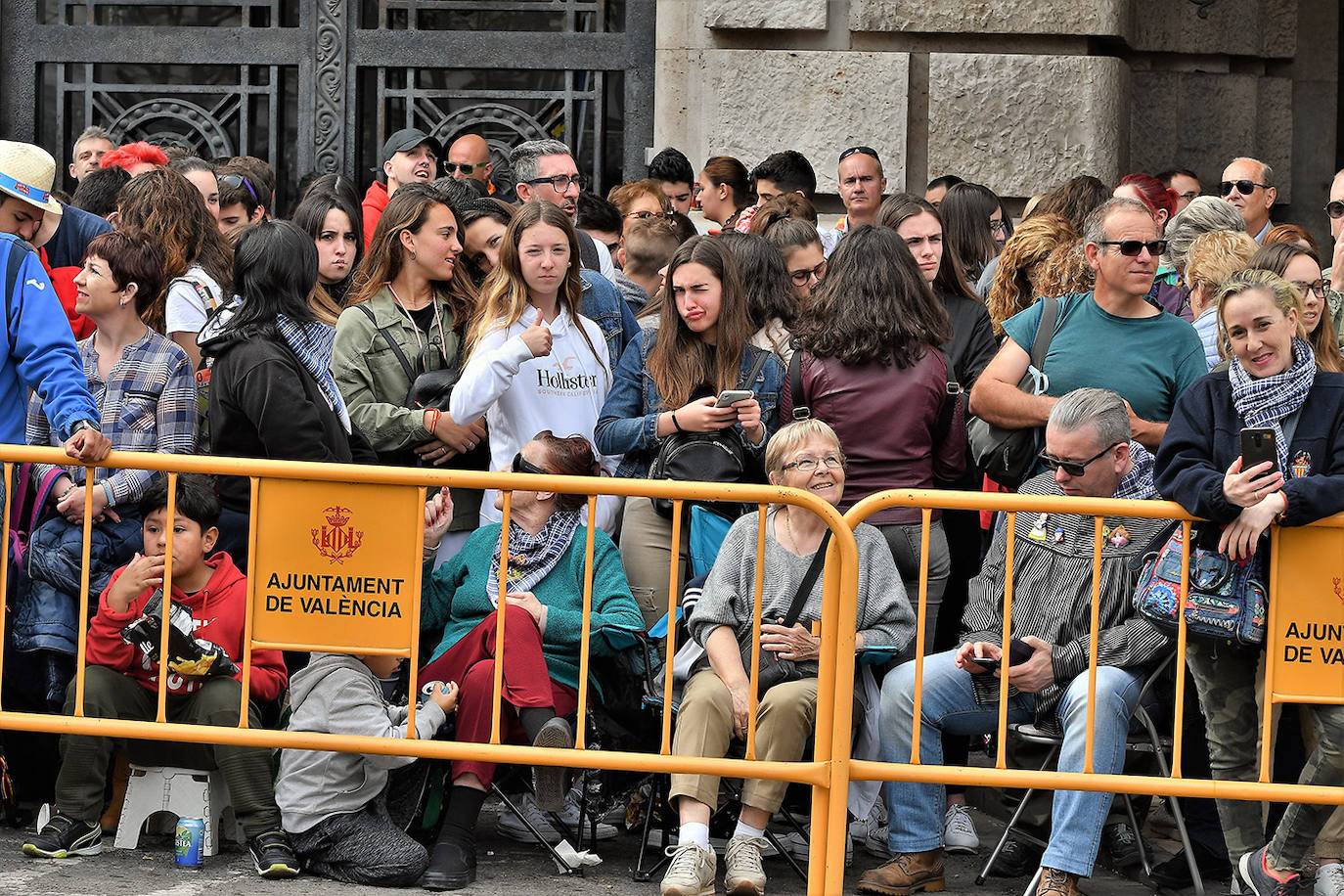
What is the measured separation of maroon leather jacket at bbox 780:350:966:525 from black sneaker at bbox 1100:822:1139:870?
1.20 metres

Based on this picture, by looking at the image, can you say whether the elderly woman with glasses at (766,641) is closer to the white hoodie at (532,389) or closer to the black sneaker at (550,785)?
the black sneaker at (550,785)

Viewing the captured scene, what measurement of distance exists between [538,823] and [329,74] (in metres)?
5.36

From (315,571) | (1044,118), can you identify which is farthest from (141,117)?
(315,571)

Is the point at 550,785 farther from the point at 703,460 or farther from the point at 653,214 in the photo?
the point at 653,214

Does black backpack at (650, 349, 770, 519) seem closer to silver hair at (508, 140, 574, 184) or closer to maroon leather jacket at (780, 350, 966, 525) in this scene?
maroon leather jacket at (780, 350, 966, 525)

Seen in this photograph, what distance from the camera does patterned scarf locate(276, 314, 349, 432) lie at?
19.5 ft

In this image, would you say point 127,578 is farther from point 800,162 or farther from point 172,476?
point 800,162

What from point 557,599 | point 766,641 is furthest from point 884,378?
point 557,599

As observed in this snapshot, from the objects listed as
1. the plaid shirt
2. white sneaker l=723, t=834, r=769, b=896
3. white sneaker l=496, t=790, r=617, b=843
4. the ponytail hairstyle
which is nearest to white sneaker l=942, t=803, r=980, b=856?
white sneaker l=723, t=834, r=769, b=896

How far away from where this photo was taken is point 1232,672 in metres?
5.40

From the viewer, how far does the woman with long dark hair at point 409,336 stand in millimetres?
6410

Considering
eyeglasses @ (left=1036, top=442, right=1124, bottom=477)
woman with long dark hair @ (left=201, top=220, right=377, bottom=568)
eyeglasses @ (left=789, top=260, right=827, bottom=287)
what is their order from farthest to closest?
eyeglasses @ (left=789, top=260, right=827, bottom=287), woman with long dark hair @ (left=201, top=220, right=377, bottom=568), eyeglasses @ (left=1036, top=442, right=1124, bottom=477)

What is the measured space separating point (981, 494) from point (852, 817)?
129cm

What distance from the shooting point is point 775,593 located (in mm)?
5617
